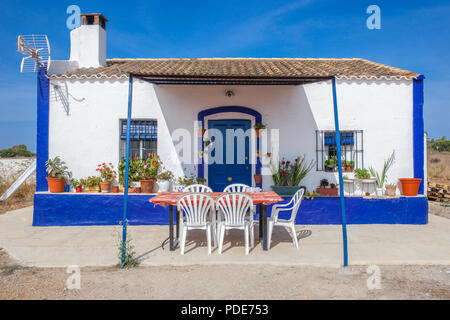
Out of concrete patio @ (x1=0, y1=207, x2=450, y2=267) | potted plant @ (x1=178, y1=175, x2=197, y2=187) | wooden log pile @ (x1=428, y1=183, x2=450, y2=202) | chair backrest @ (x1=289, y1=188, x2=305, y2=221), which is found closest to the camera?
concrete patio @ (x1=0, y1=207, x2=450, y2=267)

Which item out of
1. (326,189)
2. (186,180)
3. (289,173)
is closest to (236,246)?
A: (186,180)

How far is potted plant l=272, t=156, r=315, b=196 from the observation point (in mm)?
7441

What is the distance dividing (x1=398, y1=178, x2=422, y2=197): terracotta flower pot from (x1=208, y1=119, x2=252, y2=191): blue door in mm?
3604

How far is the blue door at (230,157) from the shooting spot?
792cm

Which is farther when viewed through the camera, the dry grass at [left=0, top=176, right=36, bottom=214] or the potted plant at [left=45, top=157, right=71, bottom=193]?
the dry grass at [left=0, top=176, right=36, bottom=214]

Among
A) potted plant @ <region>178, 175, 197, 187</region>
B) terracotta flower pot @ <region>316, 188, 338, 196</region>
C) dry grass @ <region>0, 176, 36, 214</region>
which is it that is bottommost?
dry grass @ <region>0, 176, 36, 214</region>

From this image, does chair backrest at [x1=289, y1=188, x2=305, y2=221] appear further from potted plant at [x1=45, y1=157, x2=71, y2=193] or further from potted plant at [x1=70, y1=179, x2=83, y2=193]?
potted plant at [x1=45, y1=157, x2=71, y2=193]

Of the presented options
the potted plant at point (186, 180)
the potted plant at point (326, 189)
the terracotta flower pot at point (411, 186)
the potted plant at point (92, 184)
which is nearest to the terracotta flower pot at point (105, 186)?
the potted plant at point (92, 184)

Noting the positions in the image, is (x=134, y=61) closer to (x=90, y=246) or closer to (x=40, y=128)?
(x=40, y=128)

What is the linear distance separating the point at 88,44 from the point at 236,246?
6880 millimetres

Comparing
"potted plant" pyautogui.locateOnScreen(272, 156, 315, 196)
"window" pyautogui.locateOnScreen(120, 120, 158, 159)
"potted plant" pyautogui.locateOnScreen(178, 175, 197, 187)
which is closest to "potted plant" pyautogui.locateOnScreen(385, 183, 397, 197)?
"potted plant" pyautogui.locateOnScreen(272, 156, 315, 196)

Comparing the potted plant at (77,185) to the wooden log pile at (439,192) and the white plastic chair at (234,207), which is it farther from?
the wooden log pile at (439,192)

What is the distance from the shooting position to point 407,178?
740 cm

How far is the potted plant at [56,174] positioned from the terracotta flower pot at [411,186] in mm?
7842
